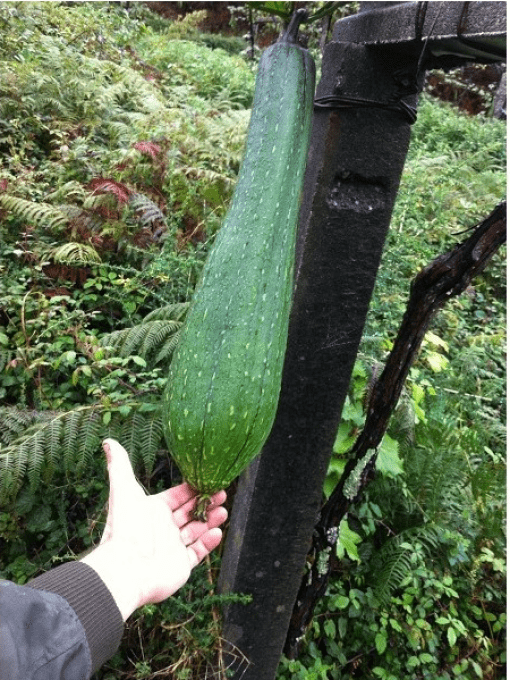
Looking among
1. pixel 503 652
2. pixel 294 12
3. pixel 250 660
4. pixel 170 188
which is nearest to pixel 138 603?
pixel 250 660

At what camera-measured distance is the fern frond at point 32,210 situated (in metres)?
2.69

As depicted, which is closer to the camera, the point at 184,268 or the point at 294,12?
the point at 294,12

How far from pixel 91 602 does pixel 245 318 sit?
67 cm

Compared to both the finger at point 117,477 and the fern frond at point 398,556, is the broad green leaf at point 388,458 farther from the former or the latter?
the finger at point 117,477

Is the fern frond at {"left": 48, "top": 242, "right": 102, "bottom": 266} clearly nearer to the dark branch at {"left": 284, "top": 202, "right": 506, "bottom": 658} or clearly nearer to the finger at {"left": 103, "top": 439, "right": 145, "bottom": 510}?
the finger at {"left": 103, "top": 439, "right": 145, "bottom": 510}

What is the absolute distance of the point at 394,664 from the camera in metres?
2.00

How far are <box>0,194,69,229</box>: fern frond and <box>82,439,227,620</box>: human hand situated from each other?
Answer: 176 cm

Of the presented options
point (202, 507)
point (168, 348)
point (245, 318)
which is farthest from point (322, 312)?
point (168, 348)

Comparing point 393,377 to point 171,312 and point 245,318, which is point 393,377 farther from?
point 171,312

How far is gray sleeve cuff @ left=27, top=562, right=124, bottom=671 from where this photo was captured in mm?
1080

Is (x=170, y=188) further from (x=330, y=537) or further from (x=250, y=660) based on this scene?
(x=250, y=660)

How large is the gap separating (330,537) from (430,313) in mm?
814

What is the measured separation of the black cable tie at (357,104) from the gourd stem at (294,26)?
0.54 ft

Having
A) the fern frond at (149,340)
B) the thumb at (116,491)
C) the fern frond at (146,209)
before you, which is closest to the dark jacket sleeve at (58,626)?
the thumb at (116,491)
